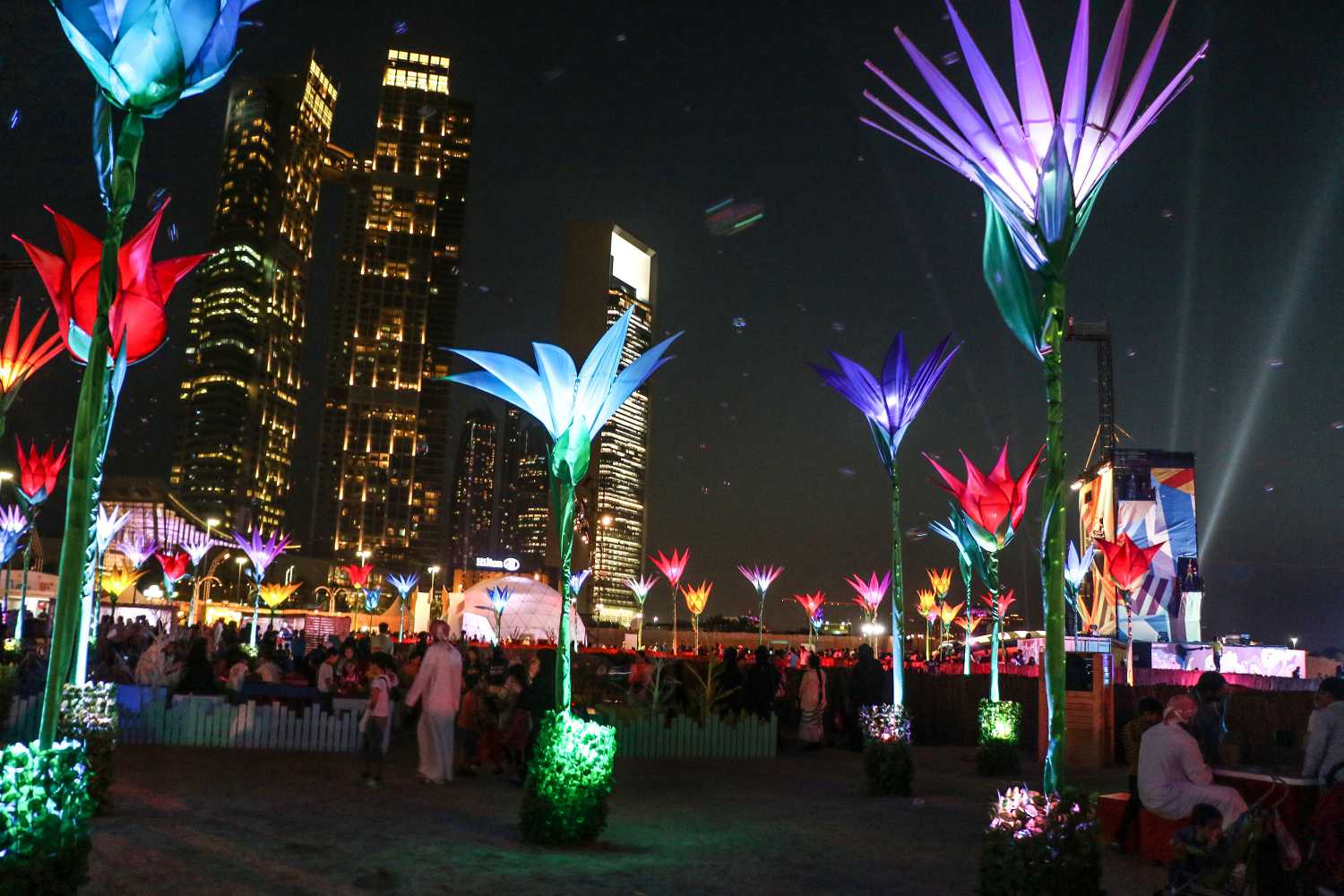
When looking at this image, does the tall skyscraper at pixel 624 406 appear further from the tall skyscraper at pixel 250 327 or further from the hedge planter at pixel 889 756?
the hedge planter at pixel 889 756

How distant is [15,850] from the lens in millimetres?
4309

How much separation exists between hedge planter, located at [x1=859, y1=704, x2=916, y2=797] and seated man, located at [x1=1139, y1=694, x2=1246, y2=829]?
181 inches

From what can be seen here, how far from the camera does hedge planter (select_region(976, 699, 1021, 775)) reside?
1382cm

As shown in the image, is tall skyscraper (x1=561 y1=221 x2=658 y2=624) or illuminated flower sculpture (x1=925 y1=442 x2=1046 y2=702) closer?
illuminated flower sculpture (x1=925 y1=442 x2=1046 y2=702)

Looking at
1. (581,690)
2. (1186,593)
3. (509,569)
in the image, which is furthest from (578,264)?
(581,690)

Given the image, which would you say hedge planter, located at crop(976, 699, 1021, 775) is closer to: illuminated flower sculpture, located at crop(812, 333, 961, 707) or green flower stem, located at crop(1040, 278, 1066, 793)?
illuminated flower sculpture, located at crop(812, 333, 961, 707)

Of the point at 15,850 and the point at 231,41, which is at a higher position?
the point at 231,41

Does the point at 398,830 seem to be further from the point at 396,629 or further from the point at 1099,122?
the point at 396,629

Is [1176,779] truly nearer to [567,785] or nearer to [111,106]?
[567,785]

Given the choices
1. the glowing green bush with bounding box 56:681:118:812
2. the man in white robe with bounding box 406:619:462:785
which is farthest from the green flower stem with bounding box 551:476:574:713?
the glowing green bush with bounding box 56:681:118:812

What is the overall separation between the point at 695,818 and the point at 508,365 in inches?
178

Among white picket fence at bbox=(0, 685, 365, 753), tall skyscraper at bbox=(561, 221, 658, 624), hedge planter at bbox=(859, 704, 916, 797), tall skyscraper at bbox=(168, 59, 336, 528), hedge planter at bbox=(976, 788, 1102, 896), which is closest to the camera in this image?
hedge planter at bbox=(976, 788, 1102, 896)

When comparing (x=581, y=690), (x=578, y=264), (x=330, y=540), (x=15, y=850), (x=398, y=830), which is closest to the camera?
(x=15, y=850)

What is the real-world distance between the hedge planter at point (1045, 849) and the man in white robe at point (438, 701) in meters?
6.90
